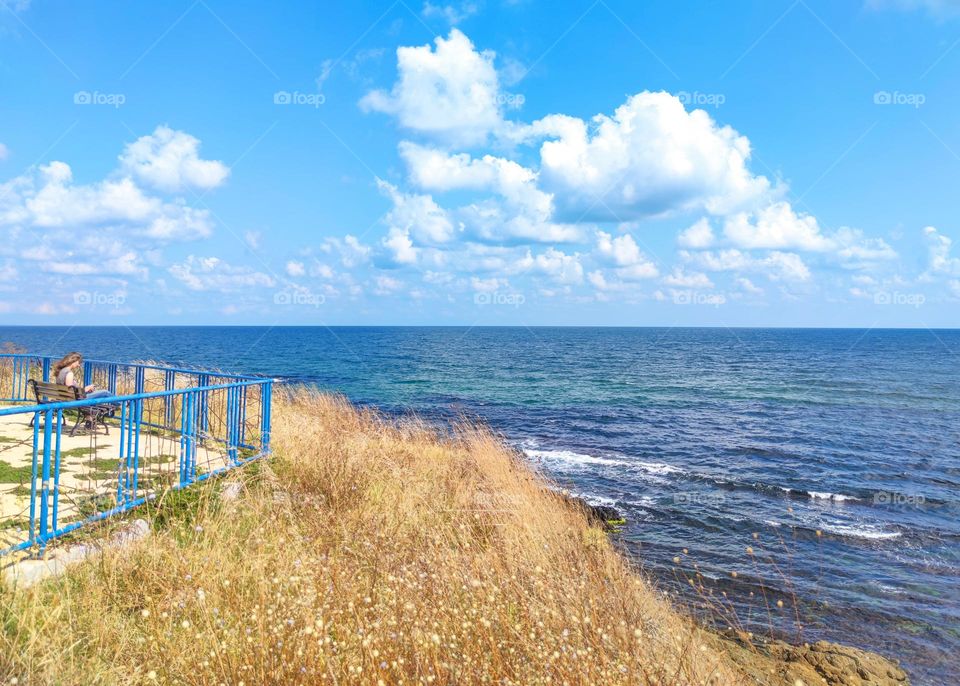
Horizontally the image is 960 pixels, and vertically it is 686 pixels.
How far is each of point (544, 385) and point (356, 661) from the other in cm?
3823

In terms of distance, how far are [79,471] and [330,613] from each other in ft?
19.6

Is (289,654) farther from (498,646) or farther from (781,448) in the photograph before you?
(781,448)

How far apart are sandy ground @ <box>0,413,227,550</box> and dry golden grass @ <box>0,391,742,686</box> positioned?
80cm

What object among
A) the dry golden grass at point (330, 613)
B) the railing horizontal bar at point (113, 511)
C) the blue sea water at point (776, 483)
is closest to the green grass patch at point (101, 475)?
the railing horizontal bar at point (113, 511)

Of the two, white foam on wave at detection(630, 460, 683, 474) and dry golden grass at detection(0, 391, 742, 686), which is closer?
dry golden grass at detection(0, 391, 742, 686)

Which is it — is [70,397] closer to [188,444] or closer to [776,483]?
[188,444]

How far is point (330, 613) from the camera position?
3.91m

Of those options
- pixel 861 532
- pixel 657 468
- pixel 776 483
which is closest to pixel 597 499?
pixel 657 468

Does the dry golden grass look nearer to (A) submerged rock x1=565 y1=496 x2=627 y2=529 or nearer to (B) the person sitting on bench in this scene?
(A) submerged rock x1=565 y1=496 x2=627 y2=529

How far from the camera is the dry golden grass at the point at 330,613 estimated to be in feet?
11.0

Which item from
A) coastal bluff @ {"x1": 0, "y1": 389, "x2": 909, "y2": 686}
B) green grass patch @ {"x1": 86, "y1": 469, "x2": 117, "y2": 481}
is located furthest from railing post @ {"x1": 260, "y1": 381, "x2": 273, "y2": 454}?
green grass patch @ {"x1": 86, "y1": 469, "x2": 117, "y2": 481}

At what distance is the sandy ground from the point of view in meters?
6.04

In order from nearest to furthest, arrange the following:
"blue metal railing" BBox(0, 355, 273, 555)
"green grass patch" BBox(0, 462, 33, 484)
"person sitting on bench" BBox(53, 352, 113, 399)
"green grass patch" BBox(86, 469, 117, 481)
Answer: "blue metal railing" BBox(0, 355, 273, 555), "green grass patch" BBox(0, 462, 33, 484), "green grass patch" BBox(86, 469, 117, 481), "person sitting on bench" BBox(53, 352, 113, 399)

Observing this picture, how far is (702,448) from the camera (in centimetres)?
2086
